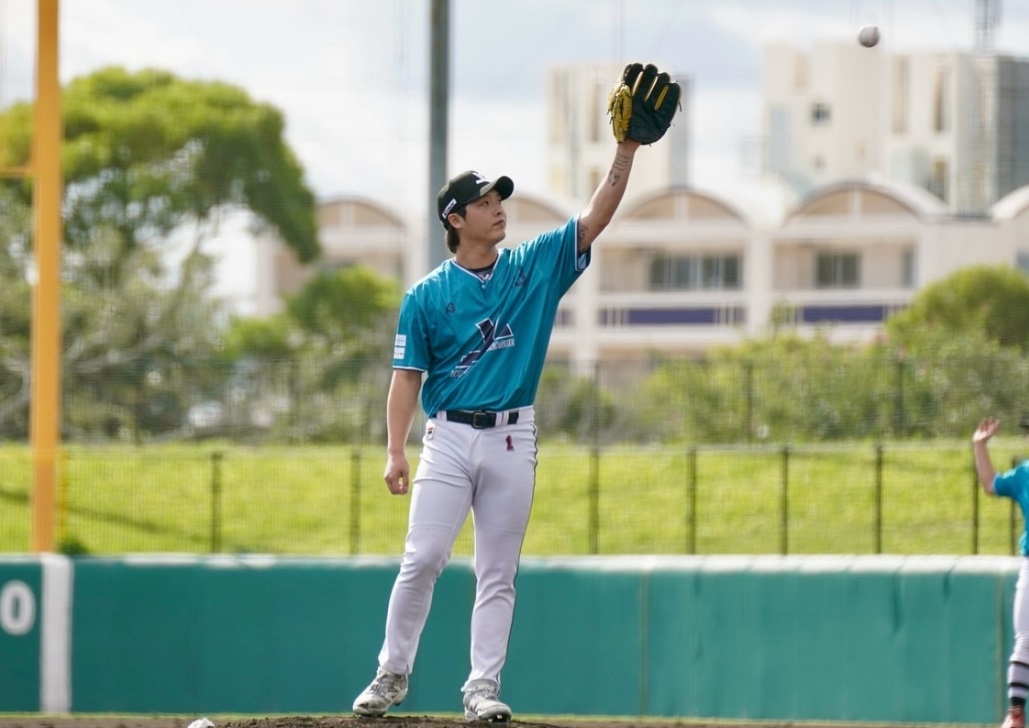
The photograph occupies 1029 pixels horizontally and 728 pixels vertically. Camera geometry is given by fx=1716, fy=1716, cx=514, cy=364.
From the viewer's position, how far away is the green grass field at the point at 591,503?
18.1 meters

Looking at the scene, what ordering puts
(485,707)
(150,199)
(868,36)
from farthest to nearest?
(150,199) → (868,36) → (485,707)

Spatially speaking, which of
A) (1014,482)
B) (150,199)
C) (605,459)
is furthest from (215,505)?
(150,199)

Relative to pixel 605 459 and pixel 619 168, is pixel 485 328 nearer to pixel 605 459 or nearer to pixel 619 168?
pixel 619 168

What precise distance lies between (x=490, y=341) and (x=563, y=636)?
15.7 ft

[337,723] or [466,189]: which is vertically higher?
[466,189]

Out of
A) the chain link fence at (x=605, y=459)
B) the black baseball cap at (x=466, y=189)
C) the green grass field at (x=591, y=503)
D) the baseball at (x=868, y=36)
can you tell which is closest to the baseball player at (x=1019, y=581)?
the black baseball cap at (x=466, y=189)

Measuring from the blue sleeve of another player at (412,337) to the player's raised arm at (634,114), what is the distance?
30.4 inches

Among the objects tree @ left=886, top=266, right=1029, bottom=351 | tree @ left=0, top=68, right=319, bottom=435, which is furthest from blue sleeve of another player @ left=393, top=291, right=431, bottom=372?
tree @ left=0, top=68, right=319, bottom=435

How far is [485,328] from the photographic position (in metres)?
6.27

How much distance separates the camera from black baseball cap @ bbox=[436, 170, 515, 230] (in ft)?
20.6

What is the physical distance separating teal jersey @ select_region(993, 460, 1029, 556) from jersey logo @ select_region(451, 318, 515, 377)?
3.43 m

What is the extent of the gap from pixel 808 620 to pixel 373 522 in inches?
388

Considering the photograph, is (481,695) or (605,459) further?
(605,459)

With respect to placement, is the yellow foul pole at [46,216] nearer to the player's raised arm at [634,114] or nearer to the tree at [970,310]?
the player's raised arm at [634,114]
